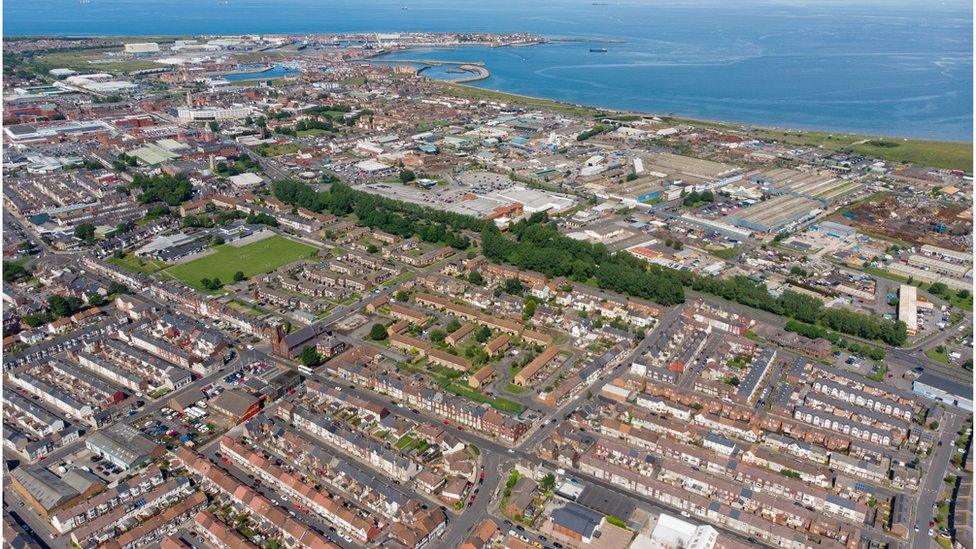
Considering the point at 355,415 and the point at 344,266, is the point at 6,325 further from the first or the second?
the point at 355,415

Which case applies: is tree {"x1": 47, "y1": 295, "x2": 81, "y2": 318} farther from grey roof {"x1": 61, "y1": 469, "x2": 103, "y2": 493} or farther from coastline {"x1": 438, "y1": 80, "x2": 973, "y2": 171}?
coastline {"x1": 438, "y1": 80, "x2": 973, "y2": 171}

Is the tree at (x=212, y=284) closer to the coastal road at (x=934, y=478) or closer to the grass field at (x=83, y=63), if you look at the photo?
the coastal road at (x=934, y=478)

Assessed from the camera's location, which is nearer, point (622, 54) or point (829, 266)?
point (829, 266)

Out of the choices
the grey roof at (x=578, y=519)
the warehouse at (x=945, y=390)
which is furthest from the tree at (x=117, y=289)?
the warehouse at (x=945, y=390)

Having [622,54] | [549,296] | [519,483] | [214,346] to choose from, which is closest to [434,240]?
[549,296]

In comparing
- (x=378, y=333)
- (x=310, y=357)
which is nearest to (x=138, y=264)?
(x=310, y=357)

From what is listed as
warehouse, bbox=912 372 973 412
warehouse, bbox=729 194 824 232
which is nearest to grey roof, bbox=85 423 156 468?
warehouse, bbox=912 372 973 412

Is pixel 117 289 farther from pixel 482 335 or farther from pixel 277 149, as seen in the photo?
pixel 277 149
